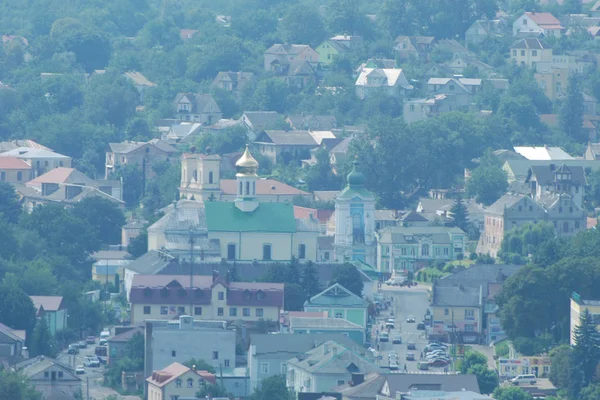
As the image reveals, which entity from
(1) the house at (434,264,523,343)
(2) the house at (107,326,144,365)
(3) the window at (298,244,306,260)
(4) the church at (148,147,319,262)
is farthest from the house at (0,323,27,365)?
(3) the window at (298,244,306,260)

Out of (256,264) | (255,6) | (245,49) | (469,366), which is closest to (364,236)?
(256,264)

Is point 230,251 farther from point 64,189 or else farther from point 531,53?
point 531,53

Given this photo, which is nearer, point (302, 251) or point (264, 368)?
point (264, 368)

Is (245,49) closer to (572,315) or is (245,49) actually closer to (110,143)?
(110,143)

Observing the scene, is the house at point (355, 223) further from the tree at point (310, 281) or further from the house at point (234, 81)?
the house at point (234, 81)

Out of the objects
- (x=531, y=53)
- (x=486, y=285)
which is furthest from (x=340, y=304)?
(x=531, y=53)

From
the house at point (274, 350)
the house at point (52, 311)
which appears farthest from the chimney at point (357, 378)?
the house at point (52, 311)

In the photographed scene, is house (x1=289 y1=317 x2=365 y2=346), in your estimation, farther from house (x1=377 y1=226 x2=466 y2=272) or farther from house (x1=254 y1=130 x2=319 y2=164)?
house (x1=254 y1=130 x2=319 y2=164)
